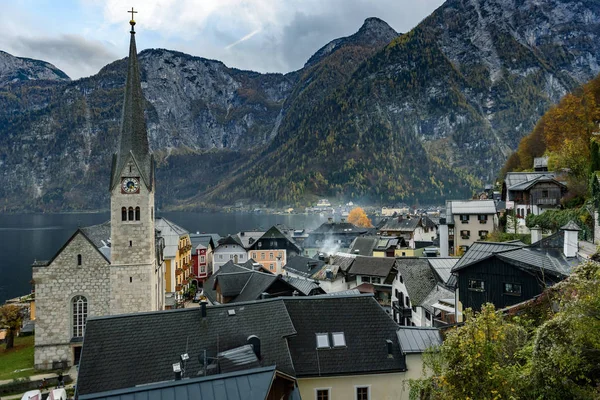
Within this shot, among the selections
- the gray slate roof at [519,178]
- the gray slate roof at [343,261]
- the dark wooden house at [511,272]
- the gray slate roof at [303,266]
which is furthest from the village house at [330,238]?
the dark wooden house at [511,272]

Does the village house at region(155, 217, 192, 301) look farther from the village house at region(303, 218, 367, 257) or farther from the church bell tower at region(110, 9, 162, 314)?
the village house at region(303, 218, 367, 257)

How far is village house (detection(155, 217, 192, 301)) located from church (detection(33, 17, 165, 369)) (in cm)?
2024

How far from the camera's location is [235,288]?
3856cm

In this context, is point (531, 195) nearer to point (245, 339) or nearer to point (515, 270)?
point (515, 270)

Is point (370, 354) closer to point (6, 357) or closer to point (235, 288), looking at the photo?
point (235, 288)

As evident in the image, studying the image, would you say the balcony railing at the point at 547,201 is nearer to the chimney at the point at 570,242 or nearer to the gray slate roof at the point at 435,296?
the gray slate roof at the point at 435,296

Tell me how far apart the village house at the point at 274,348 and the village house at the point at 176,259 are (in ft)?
116

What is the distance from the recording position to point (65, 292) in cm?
3312

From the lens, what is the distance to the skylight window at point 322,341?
65.4ft

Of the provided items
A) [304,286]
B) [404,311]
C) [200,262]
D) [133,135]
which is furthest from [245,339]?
[200,262]

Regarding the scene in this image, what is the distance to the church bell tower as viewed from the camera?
33.1 m

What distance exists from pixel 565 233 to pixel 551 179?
791 inches

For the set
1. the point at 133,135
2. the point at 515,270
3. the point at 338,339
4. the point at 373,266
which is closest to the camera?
the point at 338,339

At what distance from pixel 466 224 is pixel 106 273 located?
43393 mm
